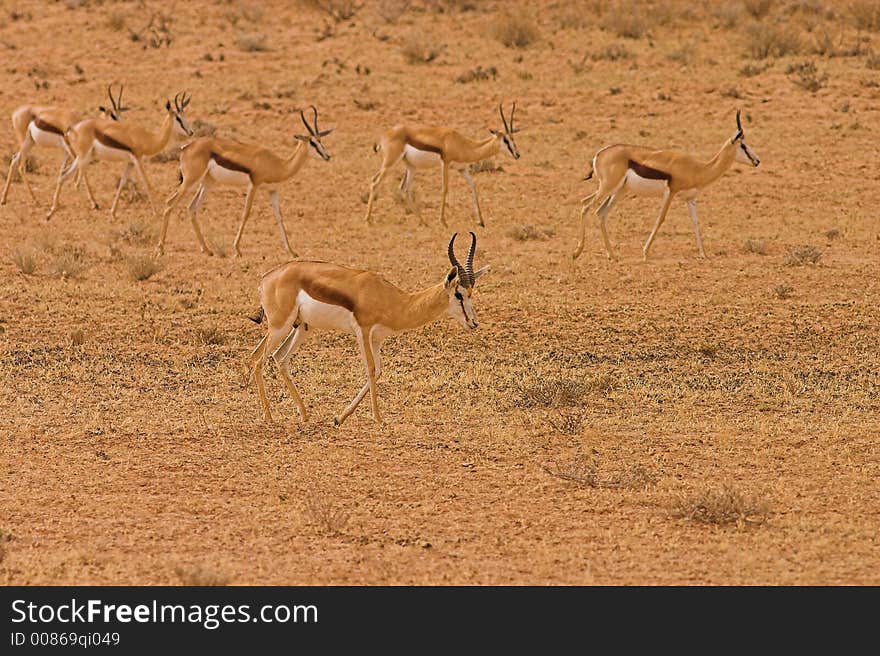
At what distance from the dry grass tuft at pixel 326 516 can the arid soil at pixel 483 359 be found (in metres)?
0.03

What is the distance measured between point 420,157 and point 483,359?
611cm

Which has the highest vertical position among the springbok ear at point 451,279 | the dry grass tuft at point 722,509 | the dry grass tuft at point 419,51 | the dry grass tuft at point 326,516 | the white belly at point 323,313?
the springbok ear at point 451,279

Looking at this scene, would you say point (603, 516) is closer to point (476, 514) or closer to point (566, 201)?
point (476, 514)

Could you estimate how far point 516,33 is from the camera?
27.5 metres

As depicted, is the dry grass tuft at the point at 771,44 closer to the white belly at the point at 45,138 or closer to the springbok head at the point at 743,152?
the springbok head at the point at 743,152

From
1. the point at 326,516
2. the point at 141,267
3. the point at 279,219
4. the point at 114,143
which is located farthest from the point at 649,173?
the point at 326,516

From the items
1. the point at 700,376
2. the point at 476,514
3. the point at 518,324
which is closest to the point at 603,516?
the point at 476,514

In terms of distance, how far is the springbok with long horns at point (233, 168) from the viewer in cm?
1556

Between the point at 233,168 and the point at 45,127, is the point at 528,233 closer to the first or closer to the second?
the point at 233,168

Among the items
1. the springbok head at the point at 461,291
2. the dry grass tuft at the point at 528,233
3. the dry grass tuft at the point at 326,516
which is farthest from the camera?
the dry grass tuft at the point at 528,233

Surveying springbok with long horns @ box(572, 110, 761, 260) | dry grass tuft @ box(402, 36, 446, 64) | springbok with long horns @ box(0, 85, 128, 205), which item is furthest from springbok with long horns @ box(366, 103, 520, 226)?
dry grass tuft @ box(402, 36, 446, 64)

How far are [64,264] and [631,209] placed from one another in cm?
748

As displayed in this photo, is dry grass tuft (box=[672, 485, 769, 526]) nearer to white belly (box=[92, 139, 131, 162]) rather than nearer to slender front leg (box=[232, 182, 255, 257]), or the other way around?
slender front leg (box=[232, 182, 255, 257])

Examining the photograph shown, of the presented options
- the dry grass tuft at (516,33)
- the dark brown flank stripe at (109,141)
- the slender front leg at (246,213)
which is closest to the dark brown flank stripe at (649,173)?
the slender front leg at (246,213)
